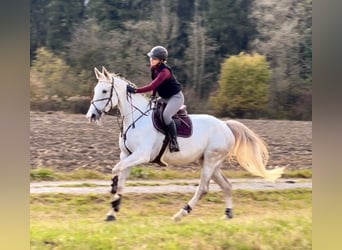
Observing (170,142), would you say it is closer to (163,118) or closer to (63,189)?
(163,118)

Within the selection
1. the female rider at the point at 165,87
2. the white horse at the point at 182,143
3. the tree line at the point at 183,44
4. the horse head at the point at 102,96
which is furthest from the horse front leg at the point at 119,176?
the tree line at the point at 183,44

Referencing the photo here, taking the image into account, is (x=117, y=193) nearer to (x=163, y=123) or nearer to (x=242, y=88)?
(x=163, y=123)

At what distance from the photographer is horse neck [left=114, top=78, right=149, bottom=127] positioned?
5.90m

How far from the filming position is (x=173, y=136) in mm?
5887

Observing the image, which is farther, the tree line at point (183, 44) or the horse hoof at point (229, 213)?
the horse hoof at point (229, 213)

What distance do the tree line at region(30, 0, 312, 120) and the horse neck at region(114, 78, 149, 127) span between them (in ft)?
0.54

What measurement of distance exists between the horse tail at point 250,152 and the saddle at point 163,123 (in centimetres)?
48

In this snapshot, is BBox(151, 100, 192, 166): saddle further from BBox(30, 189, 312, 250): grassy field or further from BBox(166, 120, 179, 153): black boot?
BBox(30, 189, 312, 250): grassy field

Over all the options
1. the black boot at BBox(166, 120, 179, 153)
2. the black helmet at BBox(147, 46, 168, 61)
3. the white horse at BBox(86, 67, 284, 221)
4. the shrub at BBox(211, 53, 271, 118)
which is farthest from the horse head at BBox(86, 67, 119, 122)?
the shrub at BBox(211, 53, 271, 118)

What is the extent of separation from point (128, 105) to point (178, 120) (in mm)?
520

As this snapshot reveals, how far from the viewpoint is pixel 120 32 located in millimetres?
6168

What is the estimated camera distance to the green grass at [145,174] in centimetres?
589

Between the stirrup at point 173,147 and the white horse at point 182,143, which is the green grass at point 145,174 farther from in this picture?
the stirrup at point 173,147

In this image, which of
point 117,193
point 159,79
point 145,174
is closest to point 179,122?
point 159,79
